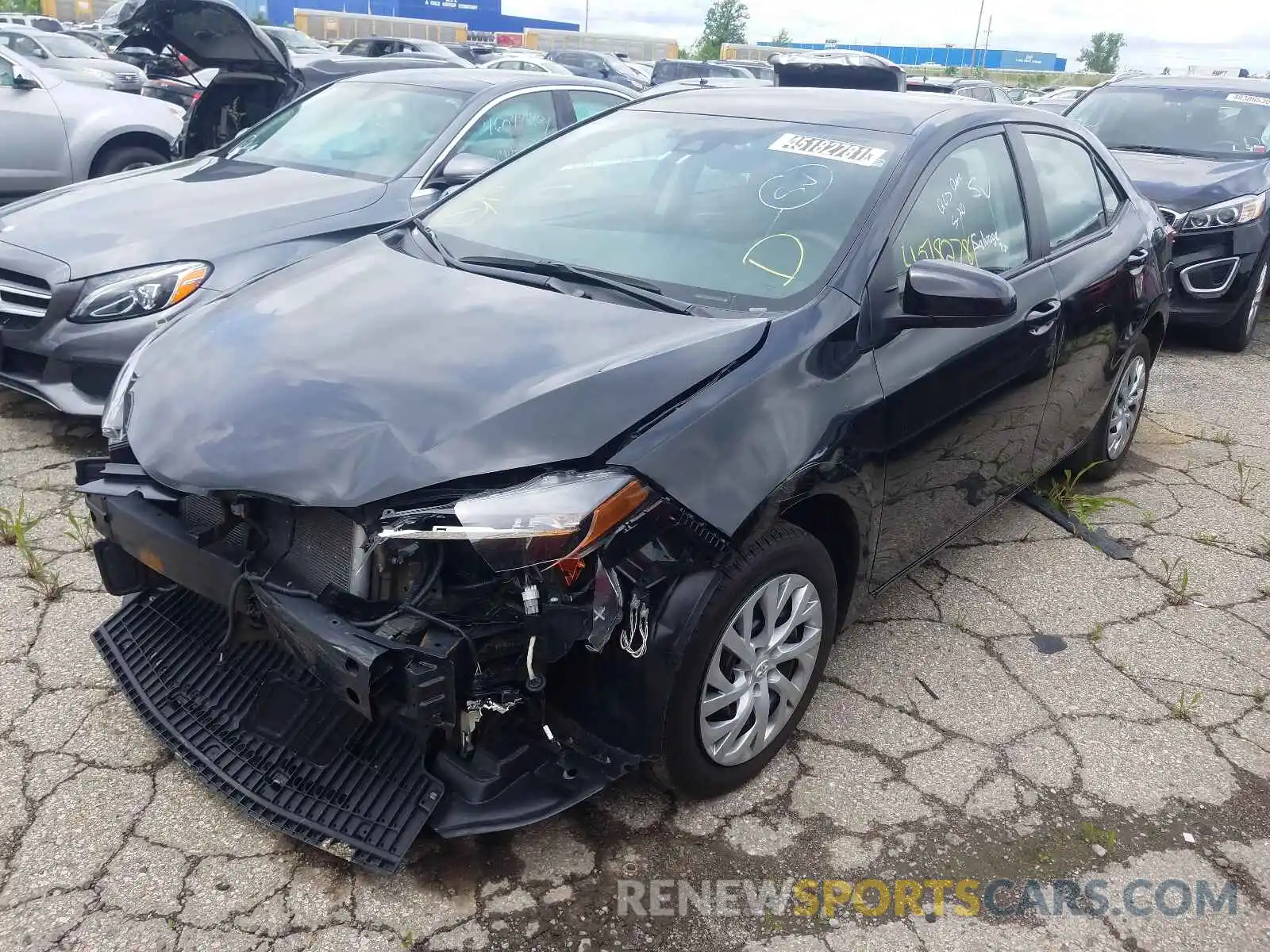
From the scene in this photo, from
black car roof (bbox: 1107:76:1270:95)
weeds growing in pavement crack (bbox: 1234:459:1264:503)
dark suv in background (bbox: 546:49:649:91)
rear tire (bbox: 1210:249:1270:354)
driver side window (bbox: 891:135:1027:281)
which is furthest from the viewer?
dark suv in background (bbox: 546:49:649:91)

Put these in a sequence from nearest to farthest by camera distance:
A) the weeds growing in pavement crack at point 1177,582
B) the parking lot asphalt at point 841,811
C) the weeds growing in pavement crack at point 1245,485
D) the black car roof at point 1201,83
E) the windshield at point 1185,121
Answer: the parking lot asphalt at point 841,811 → the weeds growing in pavement crack at point 1177,582 → the weeds growing in pavement crack at point 1245,485 → the windshield at point 1185,121 → the black car roof at point 1201,83

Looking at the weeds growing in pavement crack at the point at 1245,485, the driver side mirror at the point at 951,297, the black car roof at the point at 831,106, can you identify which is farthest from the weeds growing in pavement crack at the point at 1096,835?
the weeds growing in pavement crack at the point at 1245,485

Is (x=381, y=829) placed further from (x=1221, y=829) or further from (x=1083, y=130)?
(x=1083, y=130)

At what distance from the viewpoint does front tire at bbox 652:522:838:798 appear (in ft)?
7.23

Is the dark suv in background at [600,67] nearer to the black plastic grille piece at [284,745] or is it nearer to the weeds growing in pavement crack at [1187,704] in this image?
the weeds growing in pavement crack at [1187,704]

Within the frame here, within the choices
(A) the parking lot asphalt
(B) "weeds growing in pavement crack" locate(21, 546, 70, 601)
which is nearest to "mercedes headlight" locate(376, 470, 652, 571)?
(A) the parking lot asphalt

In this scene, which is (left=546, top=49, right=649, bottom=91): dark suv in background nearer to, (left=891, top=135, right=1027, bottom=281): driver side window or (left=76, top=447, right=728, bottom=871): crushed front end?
(left=891, top=135, right=1027, bottom=281): driver side window

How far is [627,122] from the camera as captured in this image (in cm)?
348

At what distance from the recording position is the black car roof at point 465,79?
212 inches

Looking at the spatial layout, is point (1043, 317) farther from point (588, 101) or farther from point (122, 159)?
point (122, 159)

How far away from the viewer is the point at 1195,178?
6.56 m

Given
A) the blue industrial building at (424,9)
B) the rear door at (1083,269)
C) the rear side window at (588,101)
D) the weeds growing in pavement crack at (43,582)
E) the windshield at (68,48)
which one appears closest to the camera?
the weeds growing in pavement crack at (43,582)

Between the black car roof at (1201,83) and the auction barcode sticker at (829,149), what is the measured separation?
5.96 m

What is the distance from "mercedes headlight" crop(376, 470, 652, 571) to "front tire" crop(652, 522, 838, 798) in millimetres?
349
